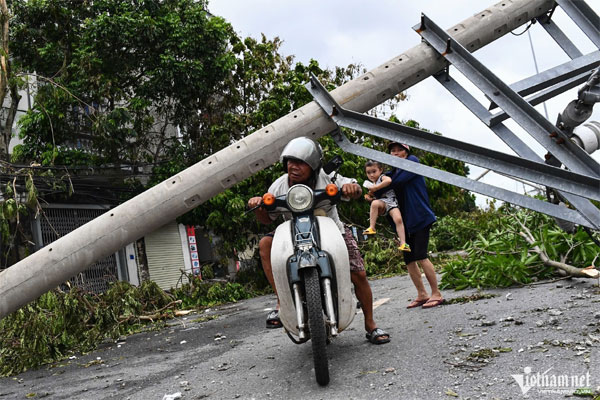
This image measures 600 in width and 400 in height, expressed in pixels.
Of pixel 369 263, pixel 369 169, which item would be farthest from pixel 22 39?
pixel 369 169

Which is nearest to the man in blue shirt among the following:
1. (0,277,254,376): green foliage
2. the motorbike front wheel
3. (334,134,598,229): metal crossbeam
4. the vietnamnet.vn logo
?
(334,134,598,229): metal crossbeam

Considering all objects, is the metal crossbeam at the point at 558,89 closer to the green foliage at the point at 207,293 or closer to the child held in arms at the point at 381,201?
the child held in arms at the point at 381,201

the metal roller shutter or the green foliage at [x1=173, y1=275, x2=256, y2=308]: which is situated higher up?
the metal roller shutter

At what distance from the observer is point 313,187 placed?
145 inches

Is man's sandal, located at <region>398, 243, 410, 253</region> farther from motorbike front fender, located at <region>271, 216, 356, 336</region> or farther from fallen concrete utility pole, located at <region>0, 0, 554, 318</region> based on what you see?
motorbike front fender, located at <region>271, 216, 356, 336</region>

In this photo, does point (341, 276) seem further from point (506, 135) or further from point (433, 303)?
point (433, 303)

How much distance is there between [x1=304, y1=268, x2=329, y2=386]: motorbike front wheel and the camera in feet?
9.49

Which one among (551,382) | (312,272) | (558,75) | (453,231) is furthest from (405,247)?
(453,231)

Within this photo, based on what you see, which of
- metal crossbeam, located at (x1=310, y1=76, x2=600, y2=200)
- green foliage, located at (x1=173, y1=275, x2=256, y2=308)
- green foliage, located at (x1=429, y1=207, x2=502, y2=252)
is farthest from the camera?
green foliage, located at (x1=429, y1=207, x2=502, y2=252)

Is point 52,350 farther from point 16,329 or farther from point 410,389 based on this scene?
point 410,389

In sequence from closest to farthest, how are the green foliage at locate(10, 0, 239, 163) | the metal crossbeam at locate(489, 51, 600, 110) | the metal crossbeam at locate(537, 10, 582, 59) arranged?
the metal crossbeam at locate(489, 51, 600, 110)
the metal crossbeam at locate(537, 10, 582, 59)
the green foliage at locate(10, 0, 239, 163)

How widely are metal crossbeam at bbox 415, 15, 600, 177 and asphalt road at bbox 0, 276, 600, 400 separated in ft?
3.57

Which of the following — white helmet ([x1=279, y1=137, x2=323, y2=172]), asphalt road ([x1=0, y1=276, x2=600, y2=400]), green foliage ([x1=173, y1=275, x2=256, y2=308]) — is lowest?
asphalt road ([x1=0, y1=276, x2=600, y2=400])

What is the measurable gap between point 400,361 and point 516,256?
3305mm
